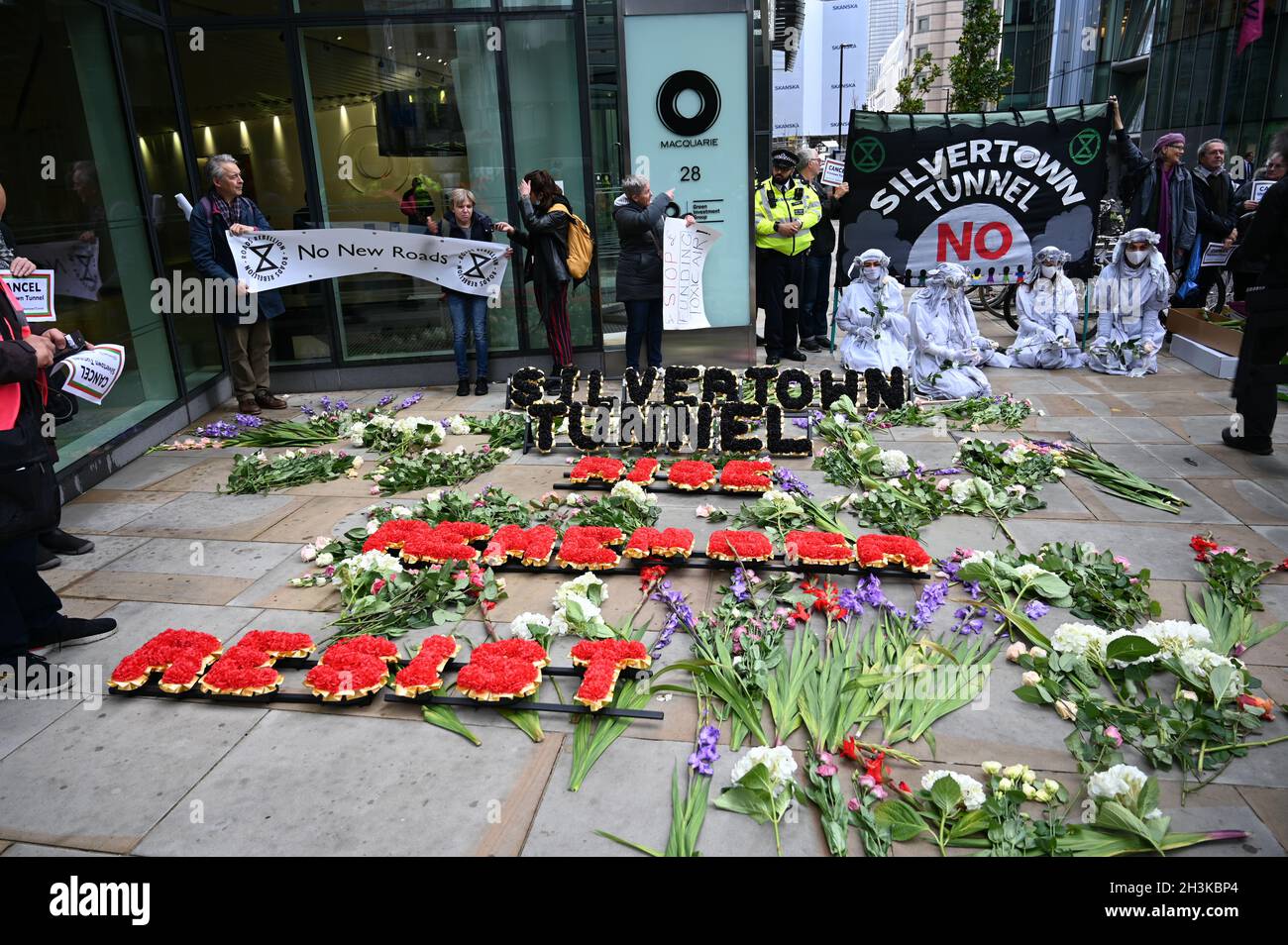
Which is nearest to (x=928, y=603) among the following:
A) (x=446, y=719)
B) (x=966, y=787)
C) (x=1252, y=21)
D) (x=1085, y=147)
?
(x=966, y=787)

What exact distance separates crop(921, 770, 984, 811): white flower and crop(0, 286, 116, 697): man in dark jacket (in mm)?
3396

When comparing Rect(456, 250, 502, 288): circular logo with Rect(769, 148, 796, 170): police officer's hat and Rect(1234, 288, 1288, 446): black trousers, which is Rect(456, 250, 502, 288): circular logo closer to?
Rect(769, 148, 796, 170): police officer's hat

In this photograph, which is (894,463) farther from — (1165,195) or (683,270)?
(1165,195)

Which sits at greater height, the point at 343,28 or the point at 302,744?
the point at 343,28

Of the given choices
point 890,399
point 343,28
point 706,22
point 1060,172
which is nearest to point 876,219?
point 1060,172

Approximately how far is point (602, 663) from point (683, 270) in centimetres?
585

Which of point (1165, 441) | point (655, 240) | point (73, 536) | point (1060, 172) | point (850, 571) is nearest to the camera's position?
point (850, 571)

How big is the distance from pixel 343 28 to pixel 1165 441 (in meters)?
8.12

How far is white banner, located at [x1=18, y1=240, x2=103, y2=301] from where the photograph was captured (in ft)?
20.0

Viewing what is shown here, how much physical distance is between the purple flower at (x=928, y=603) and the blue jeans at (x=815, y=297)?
5.98m

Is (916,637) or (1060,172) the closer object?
(916,637)

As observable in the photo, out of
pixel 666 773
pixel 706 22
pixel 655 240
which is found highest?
pixel 706 22

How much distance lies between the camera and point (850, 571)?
4.46 meters
